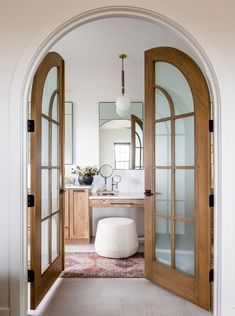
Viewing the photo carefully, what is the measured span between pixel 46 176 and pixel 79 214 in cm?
163

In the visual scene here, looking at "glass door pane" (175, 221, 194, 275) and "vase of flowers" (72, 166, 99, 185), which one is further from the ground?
"vase of flowers" (72, 166, 99, 185)

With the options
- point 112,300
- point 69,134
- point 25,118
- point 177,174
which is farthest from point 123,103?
point 112,300

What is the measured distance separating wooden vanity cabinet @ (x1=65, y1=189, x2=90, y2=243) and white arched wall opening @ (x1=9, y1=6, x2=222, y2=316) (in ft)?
6.73

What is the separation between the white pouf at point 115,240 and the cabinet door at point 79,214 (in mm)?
522

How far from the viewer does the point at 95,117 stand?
175 inches

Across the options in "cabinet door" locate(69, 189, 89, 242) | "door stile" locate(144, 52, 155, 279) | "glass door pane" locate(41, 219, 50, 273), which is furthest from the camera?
"cabinet door" locate(69, 189, 89, 242)

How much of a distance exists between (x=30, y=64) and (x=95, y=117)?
2.59m

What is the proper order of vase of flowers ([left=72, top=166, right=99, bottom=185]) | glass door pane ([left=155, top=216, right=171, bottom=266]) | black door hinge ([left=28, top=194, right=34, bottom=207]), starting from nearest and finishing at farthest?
black door hinge ([left=28, top=194, right=34, bottom=207]) → glass door pane ([left=155, top=216, right=171, bottom=266]) → vase of flowers ([left=72, top=166, right=99, bottom=185])

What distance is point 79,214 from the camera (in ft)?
13.0

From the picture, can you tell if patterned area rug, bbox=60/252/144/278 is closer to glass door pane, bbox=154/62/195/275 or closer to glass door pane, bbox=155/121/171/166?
glass door pane, bbox=154/62/195/275

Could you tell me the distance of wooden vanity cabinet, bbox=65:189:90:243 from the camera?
3951 mm

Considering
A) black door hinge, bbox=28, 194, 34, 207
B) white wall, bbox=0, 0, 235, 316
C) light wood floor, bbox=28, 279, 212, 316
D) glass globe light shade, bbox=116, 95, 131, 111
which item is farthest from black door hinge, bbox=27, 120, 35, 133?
glass globe light shade, bbox=116, 95, 131, 111

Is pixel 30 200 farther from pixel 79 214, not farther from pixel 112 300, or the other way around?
pixel 79 214
